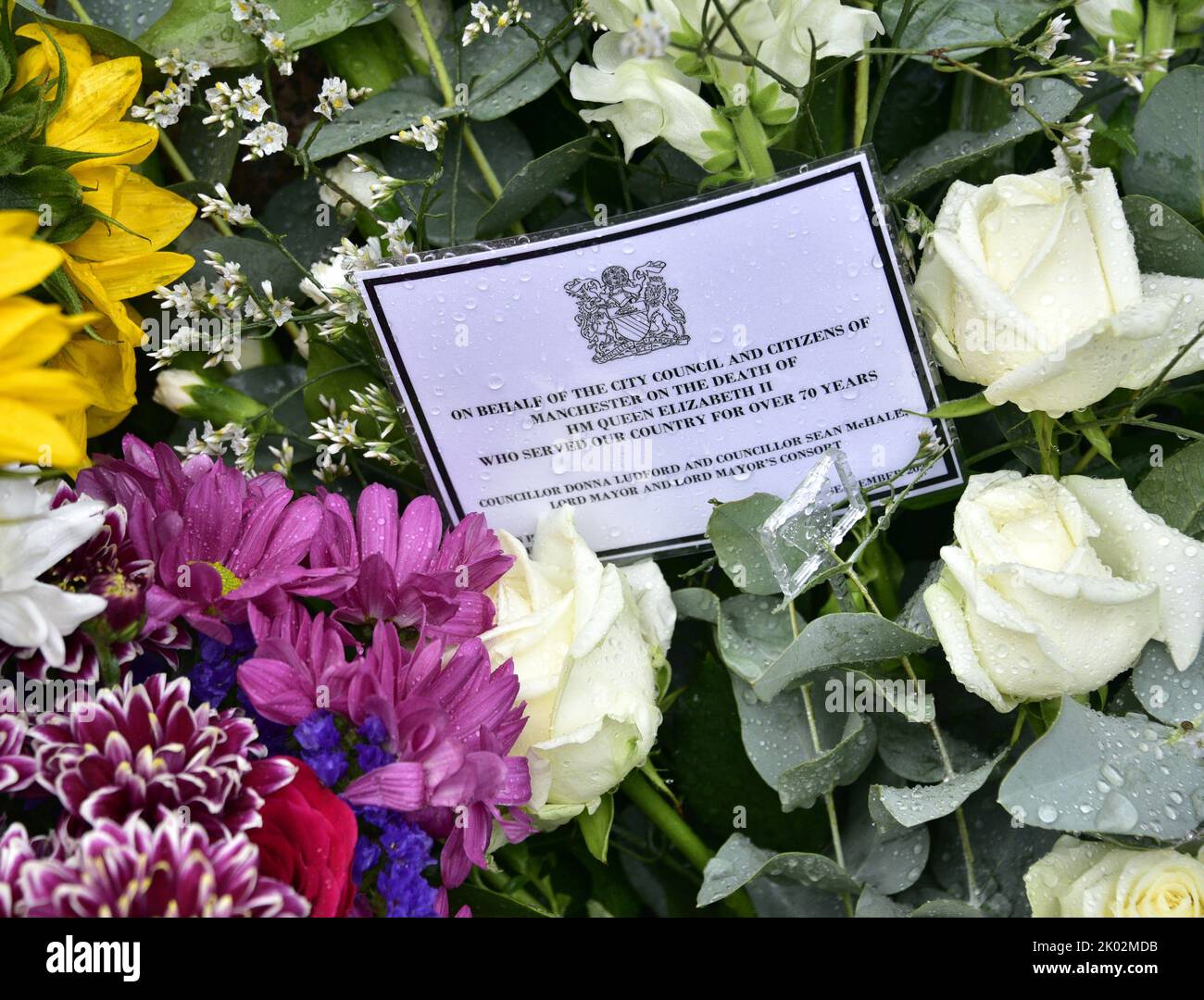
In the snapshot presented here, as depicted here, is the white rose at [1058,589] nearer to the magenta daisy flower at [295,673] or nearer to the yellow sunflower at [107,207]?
the magenta daisy flower at [295,673]

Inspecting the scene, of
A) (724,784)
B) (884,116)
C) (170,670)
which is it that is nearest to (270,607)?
(170,670)

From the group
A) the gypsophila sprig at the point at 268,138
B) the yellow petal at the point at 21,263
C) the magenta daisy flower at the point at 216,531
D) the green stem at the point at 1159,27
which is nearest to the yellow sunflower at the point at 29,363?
the yellow petal at the point at 21,263

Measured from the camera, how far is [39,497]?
1.38 ft

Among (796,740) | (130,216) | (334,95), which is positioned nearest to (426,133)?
(334,95)

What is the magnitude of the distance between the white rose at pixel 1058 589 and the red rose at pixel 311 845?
278mm

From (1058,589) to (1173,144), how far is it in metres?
0.26

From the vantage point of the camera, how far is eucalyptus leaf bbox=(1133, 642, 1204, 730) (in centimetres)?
50

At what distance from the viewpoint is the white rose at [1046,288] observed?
1.63ft

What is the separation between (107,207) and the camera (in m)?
0.55

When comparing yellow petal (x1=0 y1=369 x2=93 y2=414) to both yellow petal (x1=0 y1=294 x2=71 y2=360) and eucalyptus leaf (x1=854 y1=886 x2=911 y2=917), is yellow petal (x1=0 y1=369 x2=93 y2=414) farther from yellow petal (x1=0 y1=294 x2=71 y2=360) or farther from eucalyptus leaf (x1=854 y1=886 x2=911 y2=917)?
eucalyptus leaf (x1=854 y1=886 x2=911 y2=917)

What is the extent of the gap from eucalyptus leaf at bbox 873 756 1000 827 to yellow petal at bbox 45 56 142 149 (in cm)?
51

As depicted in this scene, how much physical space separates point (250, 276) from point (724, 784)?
0.41 meters
